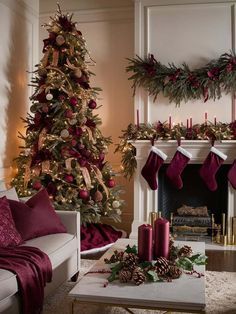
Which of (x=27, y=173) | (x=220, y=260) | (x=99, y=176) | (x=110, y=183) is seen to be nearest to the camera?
(x=220, y=260)

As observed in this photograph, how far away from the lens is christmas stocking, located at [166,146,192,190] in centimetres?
451

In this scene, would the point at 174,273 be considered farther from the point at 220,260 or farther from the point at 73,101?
the point at 73,101

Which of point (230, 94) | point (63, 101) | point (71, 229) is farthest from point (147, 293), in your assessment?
point (230, 94)

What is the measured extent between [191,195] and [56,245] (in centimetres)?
243

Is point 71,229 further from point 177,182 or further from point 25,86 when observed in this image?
point 25,86

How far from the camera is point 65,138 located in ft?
13.9

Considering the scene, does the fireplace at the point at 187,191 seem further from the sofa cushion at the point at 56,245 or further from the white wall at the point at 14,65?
the sofa cushion at the point at 56,245

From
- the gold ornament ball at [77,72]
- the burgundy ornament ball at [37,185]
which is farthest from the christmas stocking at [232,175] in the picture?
the burgundy ornament ball at [37,185]

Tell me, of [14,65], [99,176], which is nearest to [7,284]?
[99,176]

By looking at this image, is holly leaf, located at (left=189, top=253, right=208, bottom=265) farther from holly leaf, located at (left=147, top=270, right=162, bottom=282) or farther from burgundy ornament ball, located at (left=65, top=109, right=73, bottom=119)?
burgundy ornament ball, located at (left=65, top=109, right=73, bottom=119)

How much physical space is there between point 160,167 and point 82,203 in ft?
3.53

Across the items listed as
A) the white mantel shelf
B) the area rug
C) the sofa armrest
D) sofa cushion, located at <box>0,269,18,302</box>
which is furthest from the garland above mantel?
sofa cushion, located at <box>0,269,18,302</box>

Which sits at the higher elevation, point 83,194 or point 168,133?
point 168,133

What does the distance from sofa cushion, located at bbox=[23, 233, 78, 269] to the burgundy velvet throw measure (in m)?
0.12
